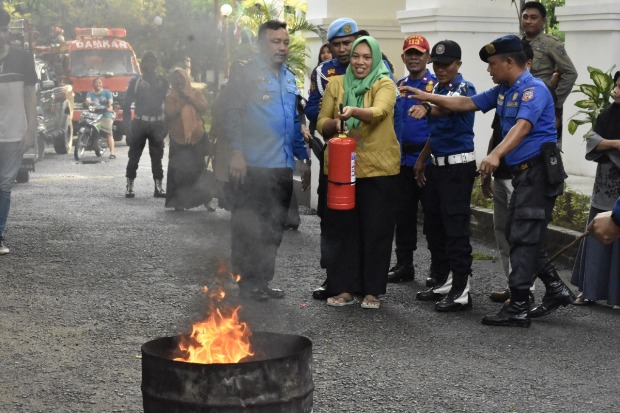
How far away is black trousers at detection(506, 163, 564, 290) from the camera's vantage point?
24.5 ft

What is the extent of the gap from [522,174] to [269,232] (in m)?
2.06

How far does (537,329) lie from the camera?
7492mm

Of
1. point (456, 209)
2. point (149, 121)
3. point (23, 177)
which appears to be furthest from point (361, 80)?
point (23, 177)

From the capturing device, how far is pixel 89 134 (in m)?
22.7

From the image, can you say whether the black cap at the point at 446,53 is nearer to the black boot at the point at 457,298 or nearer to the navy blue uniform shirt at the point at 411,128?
the navy blue uniform shirt at the point at 411,128

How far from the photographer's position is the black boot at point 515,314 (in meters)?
7.52

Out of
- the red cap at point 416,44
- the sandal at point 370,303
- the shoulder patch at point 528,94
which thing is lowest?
the sandal at point 370,303

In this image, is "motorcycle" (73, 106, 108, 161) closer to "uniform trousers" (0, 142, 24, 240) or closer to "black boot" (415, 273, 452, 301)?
"uniform trousers" (0, 142, 24, 240)

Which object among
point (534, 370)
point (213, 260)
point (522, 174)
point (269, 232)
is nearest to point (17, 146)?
point (213, 260)

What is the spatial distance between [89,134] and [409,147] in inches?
586

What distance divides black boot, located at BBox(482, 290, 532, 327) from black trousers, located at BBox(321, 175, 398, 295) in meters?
0.95

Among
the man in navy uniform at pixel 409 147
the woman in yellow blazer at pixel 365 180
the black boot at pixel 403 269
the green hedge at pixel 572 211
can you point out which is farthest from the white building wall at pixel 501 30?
the woman in yellow blazer at pixel 365 180

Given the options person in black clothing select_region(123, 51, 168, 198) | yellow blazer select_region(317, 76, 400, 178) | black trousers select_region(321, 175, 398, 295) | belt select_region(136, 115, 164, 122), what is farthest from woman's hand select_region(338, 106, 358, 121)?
belt select_region(136, 115, 164, 122)

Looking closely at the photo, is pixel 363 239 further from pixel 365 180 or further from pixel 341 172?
pixel 341 172
